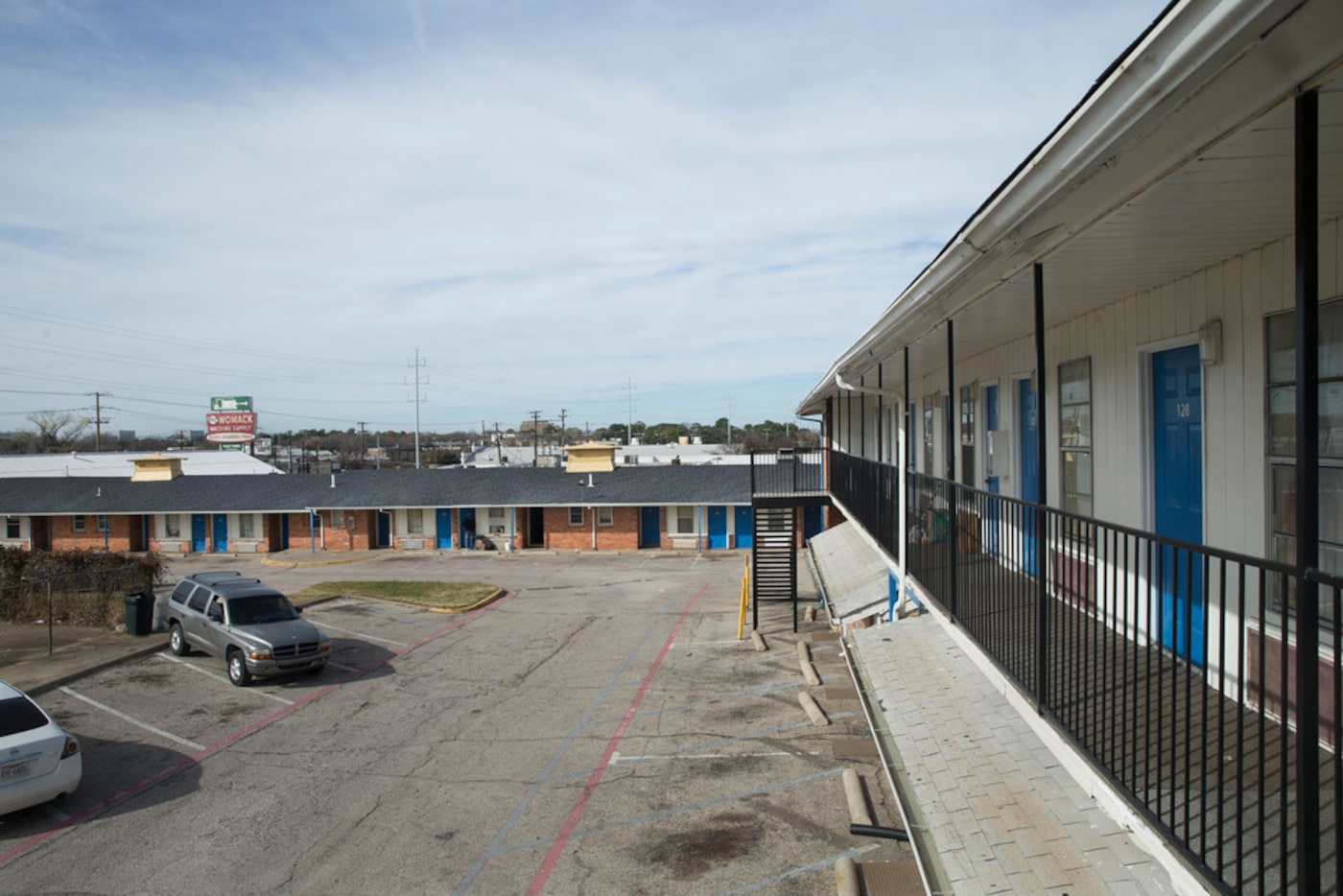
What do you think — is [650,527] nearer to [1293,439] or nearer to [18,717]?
[18,717]

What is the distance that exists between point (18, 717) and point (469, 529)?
35.0 metres

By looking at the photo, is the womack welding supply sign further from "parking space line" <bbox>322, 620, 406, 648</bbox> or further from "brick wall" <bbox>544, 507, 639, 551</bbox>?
"parking space line" <bbox>322, 620, 406, 648</bbox>

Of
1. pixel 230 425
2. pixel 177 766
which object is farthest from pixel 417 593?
pixel 230 425

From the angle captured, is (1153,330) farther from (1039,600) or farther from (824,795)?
(824,795)

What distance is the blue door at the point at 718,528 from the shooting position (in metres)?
43.2

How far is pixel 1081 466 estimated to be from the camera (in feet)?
29.9

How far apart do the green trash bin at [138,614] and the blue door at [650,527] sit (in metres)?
25.5

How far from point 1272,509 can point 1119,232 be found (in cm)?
227

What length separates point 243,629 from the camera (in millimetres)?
17562

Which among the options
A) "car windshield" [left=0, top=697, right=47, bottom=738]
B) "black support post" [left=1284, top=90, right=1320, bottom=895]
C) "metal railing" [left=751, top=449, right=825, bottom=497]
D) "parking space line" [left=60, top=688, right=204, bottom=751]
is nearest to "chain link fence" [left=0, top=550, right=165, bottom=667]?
"parking space line" [left=60, top=688, right=204, bottom=751]

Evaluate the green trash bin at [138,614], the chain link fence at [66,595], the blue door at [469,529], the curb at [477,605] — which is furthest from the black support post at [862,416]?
the blue door at [469,529]

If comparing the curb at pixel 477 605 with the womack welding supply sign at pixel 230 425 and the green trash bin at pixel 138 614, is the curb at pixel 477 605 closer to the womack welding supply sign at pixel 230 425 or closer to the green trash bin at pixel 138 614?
the green trash bin at pixel 138 614

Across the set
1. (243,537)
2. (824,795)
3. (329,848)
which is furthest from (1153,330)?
(243,537)

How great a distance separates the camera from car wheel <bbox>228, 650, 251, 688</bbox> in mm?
17031
